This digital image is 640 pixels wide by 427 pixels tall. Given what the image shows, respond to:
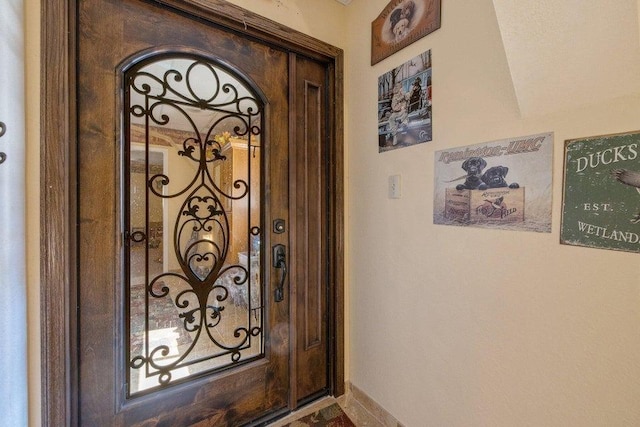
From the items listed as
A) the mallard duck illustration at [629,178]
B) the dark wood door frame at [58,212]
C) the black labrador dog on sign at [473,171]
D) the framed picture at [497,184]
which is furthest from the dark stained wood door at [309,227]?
the mallard duck illustration at [629,178]

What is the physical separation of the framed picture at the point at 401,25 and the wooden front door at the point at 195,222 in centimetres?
35

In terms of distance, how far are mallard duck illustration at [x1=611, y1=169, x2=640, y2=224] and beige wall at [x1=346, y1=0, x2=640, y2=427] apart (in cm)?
10

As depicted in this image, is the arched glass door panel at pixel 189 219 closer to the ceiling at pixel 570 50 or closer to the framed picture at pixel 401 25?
the framed picture at pixel 401 25

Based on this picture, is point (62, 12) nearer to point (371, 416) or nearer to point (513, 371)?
point (513, 371)

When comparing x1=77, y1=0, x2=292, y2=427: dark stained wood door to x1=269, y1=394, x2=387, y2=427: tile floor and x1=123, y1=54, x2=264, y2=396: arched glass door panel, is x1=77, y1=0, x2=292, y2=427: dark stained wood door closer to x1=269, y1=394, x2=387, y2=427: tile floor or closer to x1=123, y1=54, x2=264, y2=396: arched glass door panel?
x1=123, y1=54, x2=264, y2=396: arched glass door panel

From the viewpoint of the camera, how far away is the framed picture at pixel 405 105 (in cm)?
113

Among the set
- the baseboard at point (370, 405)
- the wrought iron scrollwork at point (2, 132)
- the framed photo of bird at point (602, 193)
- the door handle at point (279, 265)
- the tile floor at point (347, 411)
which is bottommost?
the tile floor at point (347, 411)

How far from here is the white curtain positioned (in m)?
0.77

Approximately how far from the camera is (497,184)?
915 millimetres

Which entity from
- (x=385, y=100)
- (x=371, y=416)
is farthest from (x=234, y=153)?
(x=371, y=416)

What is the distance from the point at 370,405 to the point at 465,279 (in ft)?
3.05

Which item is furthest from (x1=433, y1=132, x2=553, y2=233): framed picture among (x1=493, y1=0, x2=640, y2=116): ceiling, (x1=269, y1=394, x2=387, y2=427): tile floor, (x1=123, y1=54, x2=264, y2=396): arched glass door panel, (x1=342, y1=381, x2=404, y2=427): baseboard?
(x1=269, y1=394, x2=387, y2=427): tile floor

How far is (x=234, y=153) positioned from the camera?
127 cm

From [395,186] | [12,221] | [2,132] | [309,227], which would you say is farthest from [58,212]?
[395,186]
